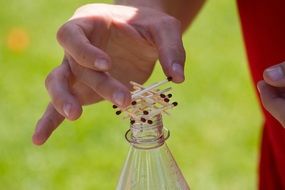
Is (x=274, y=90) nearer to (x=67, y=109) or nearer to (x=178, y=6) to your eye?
(x=67, y=109)

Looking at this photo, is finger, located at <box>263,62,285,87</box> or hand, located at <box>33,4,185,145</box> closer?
finger, located at <box>263,62,285,87</box>

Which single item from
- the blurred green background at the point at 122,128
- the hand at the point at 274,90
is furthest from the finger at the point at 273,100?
the blurred green background at the point at 122,128

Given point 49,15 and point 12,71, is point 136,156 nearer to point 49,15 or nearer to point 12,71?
point 12,71

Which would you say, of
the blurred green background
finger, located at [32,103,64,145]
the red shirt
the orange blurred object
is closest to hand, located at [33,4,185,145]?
finger, located at [32,103,64,145]

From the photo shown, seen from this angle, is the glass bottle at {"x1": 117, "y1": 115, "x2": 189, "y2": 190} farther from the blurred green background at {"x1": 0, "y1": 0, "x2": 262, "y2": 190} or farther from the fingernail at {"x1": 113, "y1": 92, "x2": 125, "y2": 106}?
the blurred green background at {"x1": 0, "y1": 0, "x2": 262, "y2": 190}

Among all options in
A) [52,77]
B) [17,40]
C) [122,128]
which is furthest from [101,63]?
[17,40]

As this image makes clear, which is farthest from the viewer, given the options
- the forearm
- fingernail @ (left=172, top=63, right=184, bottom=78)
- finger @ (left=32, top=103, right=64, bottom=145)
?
the forearm
